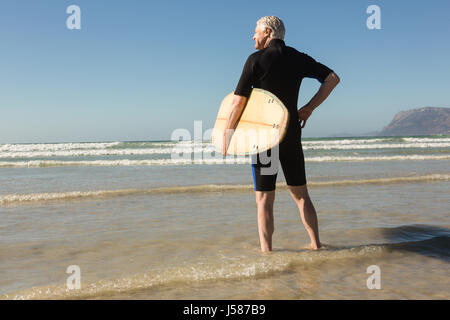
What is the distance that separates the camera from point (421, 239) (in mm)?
3666

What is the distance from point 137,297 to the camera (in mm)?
2422

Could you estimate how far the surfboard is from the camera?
2.85 meters

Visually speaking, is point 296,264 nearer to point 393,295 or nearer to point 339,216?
point 393,295

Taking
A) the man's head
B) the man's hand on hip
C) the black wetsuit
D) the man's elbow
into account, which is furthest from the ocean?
the man's head

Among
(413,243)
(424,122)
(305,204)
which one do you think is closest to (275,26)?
(305,204)

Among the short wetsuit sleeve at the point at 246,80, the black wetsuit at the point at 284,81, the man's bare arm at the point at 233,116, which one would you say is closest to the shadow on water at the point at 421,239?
the black wetsuit at the point at 284,81

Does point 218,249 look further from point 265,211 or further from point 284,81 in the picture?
point 284,81

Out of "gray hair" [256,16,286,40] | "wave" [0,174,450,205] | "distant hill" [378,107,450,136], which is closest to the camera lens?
A: "gray hair" [256,16,286,40]

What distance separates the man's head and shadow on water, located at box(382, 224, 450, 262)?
2.26 metres

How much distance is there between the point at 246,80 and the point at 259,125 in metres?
0.38

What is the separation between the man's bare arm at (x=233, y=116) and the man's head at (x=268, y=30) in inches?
21.6

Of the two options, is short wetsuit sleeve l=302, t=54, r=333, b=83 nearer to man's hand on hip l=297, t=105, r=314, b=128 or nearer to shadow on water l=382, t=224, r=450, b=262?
man's hand on hip l=297, t=105, r=314, b=128

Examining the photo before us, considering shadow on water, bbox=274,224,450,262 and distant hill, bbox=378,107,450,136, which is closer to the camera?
shadow on water, bbox=274,224,450,262
